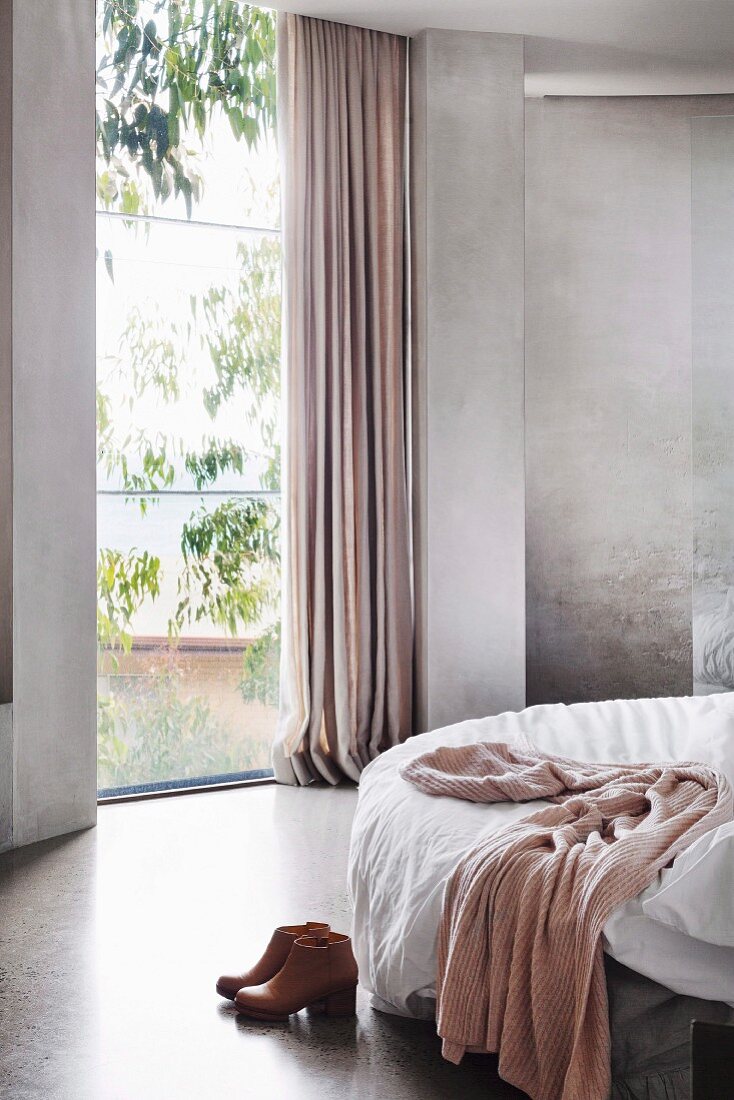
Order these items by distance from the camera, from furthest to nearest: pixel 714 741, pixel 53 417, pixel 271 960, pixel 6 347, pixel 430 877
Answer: pixel 53 417
pixel 6 347
pixel 714 741
pixel 271 960
pixel 430 877

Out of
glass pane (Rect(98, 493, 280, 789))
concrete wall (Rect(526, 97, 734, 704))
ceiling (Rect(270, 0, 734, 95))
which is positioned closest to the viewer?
ceiling (Rect(270, 0, 734, 95))

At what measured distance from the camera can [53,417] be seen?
3938 millimetres

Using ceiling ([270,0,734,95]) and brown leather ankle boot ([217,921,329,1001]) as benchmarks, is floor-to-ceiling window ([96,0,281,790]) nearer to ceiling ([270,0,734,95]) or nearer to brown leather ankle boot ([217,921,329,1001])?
ceiling ([270,0,734,95])

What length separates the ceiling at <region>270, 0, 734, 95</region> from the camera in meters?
4.33

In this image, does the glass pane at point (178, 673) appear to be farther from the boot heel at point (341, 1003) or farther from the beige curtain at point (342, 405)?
the boot heel at point (341, 1003)

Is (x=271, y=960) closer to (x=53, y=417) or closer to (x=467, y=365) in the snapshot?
(x=53, y=417)

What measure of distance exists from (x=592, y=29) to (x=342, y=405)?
1822 millimetres

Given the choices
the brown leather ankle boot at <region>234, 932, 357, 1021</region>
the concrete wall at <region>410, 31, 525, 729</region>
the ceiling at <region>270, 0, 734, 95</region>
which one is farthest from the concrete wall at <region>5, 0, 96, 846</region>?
the brown leather ankle boot at <region>234, 932, 357, 1021</region>

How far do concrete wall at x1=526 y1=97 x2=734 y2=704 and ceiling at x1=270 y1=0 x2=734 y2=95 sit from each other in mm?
334

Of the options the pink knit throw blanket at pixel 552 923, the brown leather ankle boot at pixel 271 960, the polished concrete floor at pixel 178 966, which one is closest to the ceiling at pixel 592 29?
the polished concrete floor at pixel 178 966

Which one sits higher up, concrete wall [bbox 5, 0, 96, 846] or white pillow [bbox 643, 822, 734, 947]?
concrete wall [bbox 5, 0, 96, 846]

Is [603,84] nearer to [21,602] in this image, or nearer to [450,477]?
[450,477]

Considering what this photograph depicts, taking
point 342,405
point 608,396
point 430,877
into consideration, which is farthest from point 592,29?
point 430,877

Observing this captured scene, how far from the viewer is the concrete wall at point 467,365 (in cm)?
459
